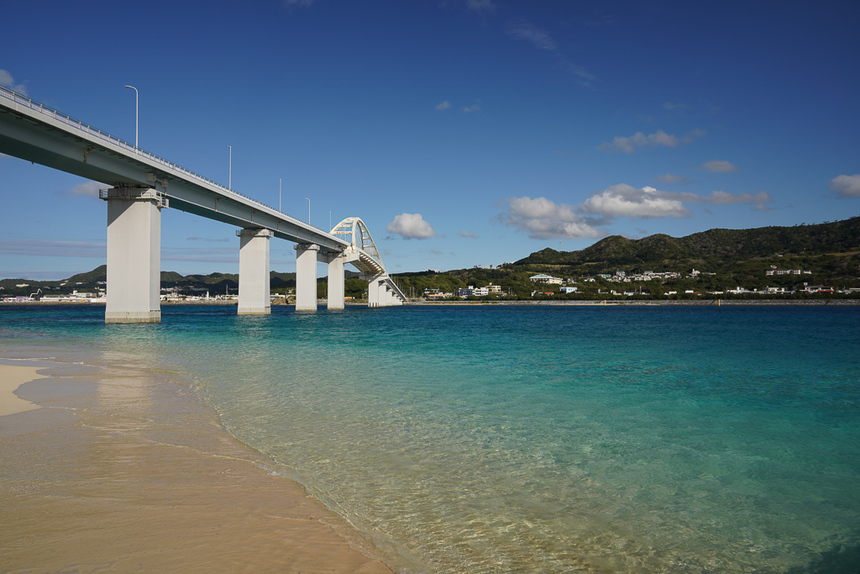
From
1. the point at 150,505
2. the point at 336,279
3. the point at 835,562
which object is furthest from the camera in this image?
the point at 336,279

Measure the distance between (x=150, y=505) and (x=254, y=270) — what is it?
61.7m

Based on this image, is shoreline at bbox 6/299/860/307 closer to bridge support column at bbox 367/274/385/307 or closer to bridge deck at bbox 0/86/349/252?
bridge support column at bbox 367/274/385/307

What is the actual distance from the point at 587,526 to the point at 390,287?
436ft

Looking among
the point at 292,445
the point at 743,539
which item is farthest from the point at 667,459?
the point at 292,445

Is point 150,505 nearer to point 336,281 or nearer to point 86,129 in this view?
point 86,129

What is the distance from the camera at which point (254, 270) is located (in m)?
63.3

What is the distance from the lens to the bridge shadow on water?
165 inches

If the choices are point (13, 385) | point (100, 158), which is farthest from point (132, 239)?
point (13, 385)

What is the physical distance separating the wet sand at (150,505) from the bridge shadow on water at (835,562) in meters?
3.48

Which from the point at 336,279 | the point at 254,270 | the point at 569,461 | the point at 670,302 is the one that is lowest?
the point at 670,302

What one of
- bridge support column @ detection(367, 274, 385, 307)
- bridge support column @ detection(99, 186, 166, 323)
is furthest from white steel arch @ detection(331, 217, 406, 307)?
bridge support column @ detection(99, 186, 166, 323)

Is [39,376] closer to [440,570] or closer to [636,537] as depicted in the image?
[440,570]

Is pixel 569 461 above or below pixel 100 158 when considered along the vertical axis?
below

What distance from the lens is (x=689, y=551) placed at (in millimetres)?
4477
